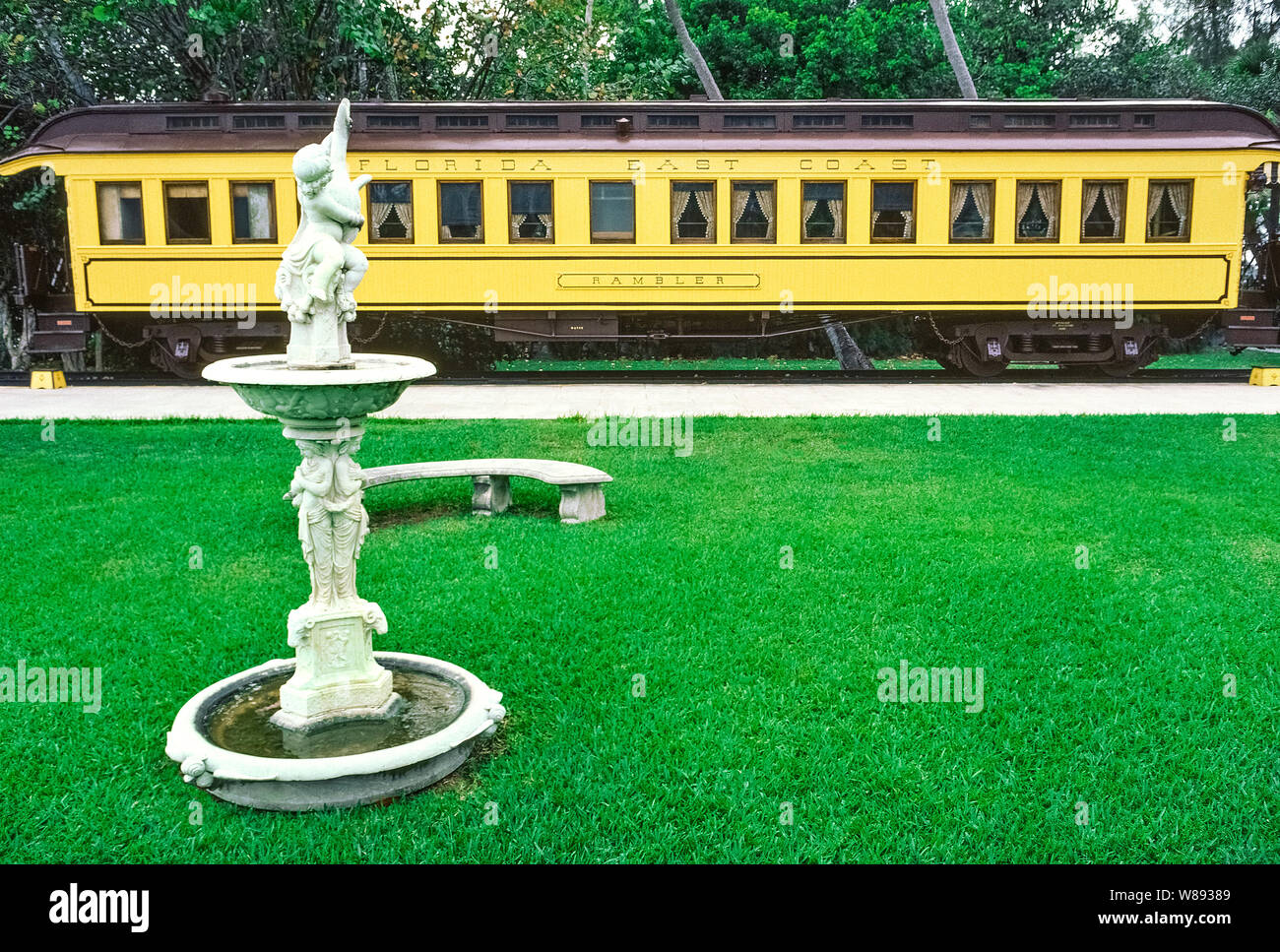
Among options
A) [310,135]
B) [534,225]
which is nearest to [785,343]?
[534,225]

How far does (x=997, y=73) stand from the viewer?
77.3 ft

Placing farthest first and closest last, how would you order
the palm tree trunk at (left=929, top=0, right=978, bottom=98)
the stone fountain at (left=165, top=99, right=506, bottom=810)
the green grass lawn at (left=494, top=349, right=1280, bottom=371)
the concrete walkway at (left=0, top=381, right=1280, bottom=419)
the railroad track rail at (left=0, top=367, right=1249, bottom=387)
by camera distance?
the palm tree trunk at (left=929, top=0, right=978, bottom=98) → the green grass lawn at (left=494, top=349, right=1280, bottom=371) → the railroad track rail at (left=0, top=367, right=1249, bottom=387) → the concrete walkway at (left=0, top=381, right=1280, bottom=419) → the stone fountain at (left=165, top=99, right=506, bottom=810)

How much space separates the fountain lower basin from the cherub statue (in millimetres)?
1646

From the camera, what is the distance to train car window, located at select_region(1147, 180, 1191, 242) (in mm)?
15055

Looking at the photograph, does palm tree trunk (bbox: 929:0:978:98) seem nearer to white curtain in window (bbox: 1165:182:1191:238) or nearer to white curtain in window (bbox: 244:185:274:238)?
white curtain in window (bbox: 1165:182:1191:238)

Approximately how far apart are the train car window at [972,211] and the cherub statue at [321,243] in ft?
40.1

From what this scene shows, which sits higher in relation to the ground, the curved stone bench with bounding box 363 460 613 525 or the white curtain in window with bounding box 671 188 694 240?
the white curtain in window with bounding box 671 188 694 240

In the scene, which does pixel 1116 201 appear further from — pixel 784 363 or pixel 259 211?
pixel 259 211

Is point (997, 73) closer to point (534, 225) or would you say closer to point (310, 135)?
point (534, 225)

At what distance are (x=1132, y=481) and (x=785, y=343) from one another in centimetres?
1292

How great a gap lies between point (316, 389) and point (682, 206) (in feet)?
38.0

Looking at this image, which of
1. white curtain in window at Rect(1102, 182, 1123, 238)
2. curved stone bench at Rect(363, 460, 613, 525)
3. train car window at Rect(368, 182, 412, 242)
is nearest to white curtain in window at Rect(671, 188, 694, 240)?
train car window at Rect(368, 182, 412, 242)

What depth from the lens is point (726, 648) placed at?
18.0ft

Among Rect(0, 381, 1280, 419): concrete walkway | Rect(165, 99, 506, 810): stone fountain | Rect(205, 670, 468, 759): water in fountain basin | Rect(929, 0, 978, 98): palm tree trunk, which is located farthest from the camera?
Rect(929, 0, 978, 98): palm tree trunk
